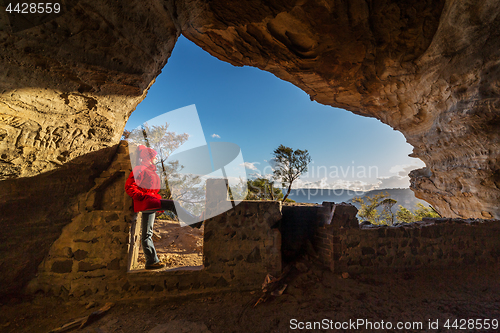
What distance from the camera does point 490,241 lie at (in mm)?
4039

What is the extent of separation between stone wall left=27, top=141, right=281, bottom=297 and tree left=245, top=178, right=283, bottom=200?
14059 mm

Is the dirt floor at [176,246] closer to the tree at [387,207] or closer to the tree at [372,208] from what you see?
the tree at [372,208]

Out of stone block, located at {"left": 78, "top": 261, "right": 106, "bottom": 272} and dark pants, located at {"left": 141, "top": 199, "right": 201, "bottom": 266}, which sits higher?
dark pants, located at {"left": 141, "top": 199, "right": 201, "bottom": 266}

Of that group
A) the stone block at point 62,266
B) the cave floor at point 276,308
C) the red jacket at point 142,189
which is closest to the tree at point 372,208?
the cave floor at point 276,308

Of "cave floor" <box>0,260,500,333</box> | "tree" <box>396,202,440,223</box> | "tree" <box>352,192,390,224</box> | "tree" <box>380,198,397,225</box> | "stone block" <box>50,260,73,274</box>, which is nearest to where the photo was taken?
"cave floor" <box>0,260,500,333</box>

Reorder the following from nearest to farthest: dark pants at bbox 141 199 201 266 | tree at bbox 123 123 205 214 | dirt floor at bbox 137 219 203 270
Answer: dark pants at bbox 141 199 201 266, dirt floor at bbox 137 219 203 270, tree at bbox 123 123 205 214

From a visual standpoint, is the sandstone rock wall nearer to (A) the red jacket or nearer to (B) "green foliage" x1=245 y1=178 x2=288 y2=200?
(A) the red jacket

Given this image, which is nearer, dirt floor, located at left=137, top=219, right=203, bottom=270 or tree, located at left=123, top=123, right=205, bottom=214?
dirt floor, located at left=137, top=219, right=203, bottom=270

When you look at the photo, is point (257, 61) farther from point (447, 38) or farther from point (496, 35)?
point (496, 35)

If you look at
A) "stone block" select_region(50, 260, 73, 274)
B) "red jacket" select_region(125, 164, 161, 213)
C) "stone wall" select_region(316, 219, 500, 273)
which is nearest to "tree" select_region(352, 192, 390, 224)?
"stone wall" select_region(316, 219, 500, 273)

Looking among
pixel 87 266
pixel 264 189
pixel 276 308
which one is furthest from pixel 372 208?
pixel 87 266

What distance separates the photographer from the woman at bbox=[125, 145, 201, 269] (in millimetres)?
2572

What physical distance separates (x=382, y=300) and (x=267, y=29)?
6143 millimetres

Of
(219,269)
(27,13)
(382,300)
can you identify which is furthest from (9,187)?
(382,300)
